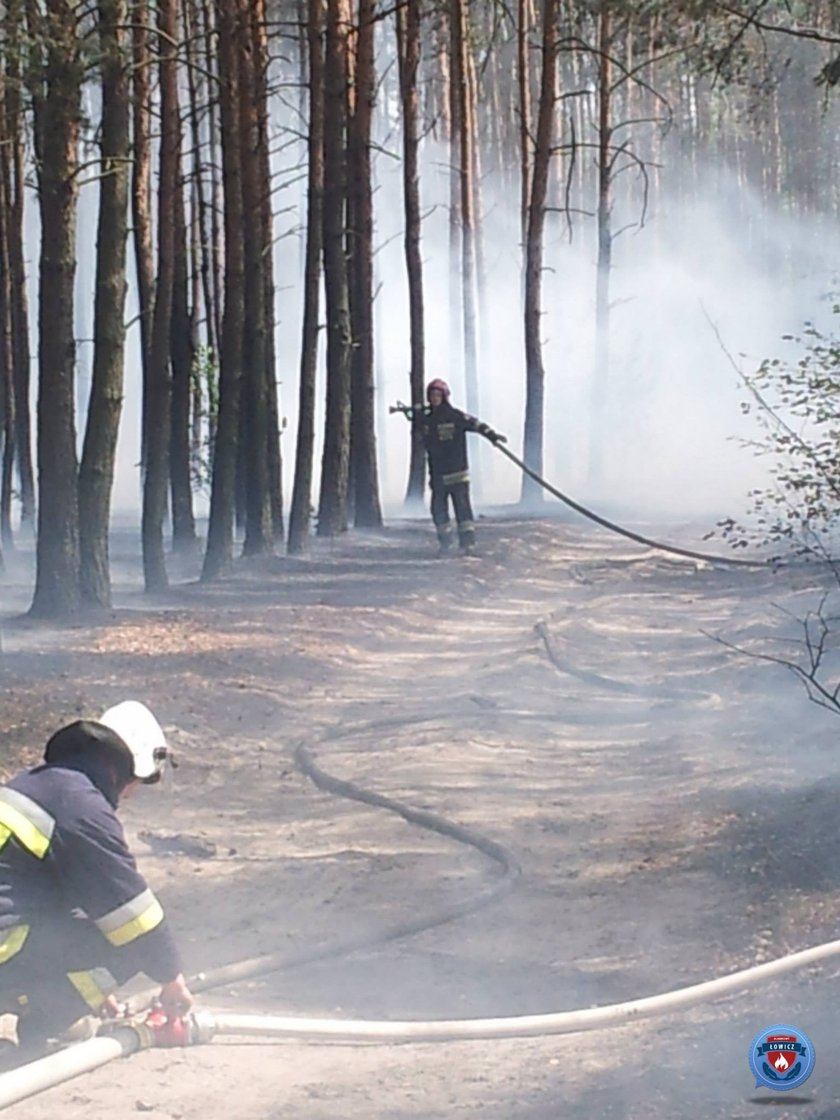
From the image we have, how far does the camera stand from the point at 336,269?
20781 mm

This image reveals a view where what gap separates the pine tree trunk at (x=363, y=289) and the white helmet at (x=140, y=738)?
58.3 feet

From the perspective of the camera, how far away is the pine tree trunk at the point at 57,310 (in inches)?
504

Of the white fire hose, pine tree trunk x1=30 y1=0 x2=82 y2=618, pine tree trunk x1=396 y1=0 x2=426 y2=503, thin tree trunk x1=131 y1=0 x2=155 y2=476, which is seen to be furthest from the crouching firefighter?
pine tree trunk x1=396 y1=0 x2=426 y2=503

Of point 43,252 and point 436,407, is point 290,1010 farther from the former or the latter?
point 436,407

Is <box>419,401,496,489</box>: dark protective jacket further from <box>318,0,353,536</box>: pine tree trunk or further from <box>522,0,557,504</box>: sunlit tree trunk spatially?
<box>522,0,557,504</box>: sunlit tree trunk

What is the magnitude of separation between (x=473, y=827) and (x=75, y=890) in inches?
153

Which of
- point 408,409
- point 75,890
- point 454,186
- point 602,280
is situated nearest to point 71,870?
point 75,890

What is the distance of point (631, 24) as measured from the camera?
1596 cm

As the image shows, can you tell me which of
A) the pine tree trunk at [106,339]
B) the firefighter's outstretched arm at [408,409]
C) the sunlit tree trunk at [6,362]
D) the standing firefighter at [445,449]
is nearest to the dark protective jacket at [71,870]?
the pine tree trunk at [106,339]

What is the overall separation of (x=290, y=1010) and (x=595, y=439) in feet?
107

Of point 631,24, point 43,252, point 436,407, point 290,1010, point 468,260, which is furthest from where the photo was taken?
point 468,260

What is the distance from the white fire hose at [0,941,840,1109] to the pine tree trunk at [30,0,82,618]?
876cm

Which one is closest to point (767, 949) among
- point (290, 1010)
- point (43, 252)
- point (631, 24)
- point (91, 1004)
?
point (290, 1010)

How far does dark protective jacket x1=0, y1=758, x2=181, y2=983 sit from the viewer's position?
4738mm
